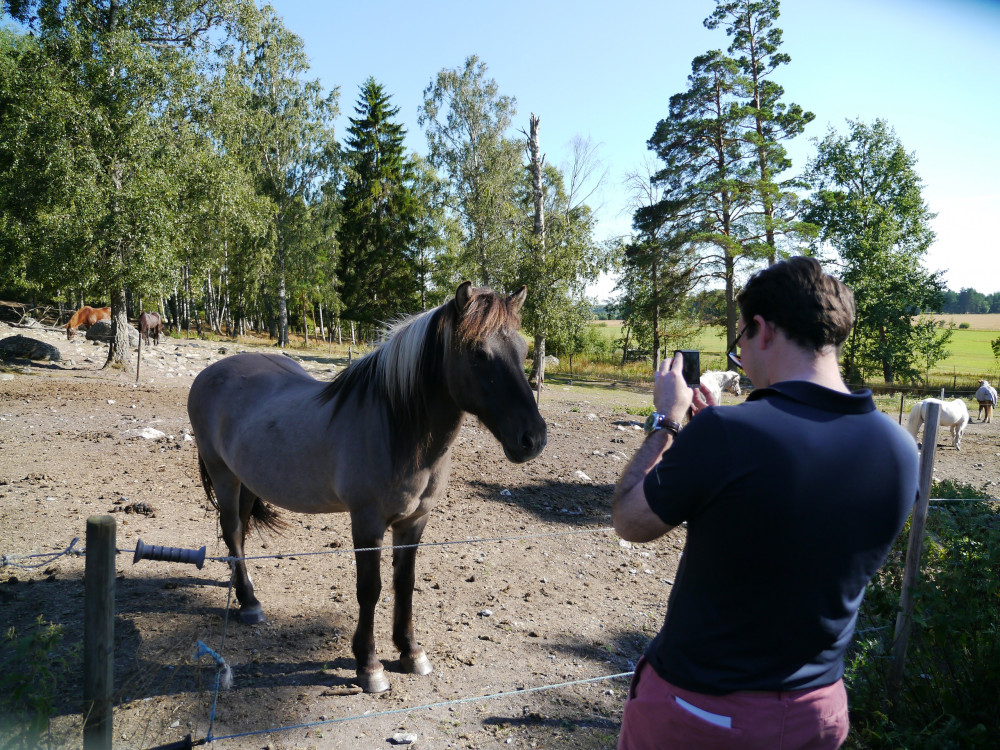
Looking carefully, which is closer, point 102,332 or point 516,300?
point 516,300

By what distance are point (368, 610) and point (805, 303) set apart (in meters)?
2.94

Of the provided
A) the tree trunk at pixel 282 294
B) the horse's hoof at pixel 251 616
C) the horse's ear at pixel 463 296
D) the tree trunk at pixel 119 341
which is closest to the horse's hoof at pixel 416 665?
the horse's hoof at pixel 251 616

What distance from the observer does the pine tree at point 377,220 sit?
29078 millimetres

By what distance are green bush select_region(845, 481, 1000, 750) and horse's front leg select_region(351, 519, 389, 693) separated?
2477mm

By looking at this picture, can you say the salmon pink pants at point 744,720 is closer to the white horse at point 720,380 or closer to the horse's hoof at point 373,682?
the horse's hoof at point 373,682

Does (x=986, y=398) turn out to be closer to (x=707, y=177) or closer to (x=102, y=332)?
(x=707, y=177)

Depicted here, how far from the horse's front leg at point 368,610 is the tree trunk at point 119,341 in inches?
559

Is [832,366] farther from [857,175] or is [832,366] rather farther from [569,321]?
[857,175]

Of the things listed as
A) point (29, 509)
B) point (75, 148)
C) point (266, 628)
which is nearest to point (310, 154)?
point (75, 148)

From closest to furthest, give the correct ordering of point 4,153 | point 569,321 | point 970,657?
point 970,657
point 4,153
point 569,321

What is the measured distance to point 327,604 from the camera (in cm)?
432

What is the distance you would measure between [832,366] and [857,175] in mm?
34409

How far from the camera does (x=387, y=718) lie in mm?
3152

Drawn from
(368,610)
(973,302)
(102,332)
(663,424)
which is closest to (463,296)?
(663,424)
